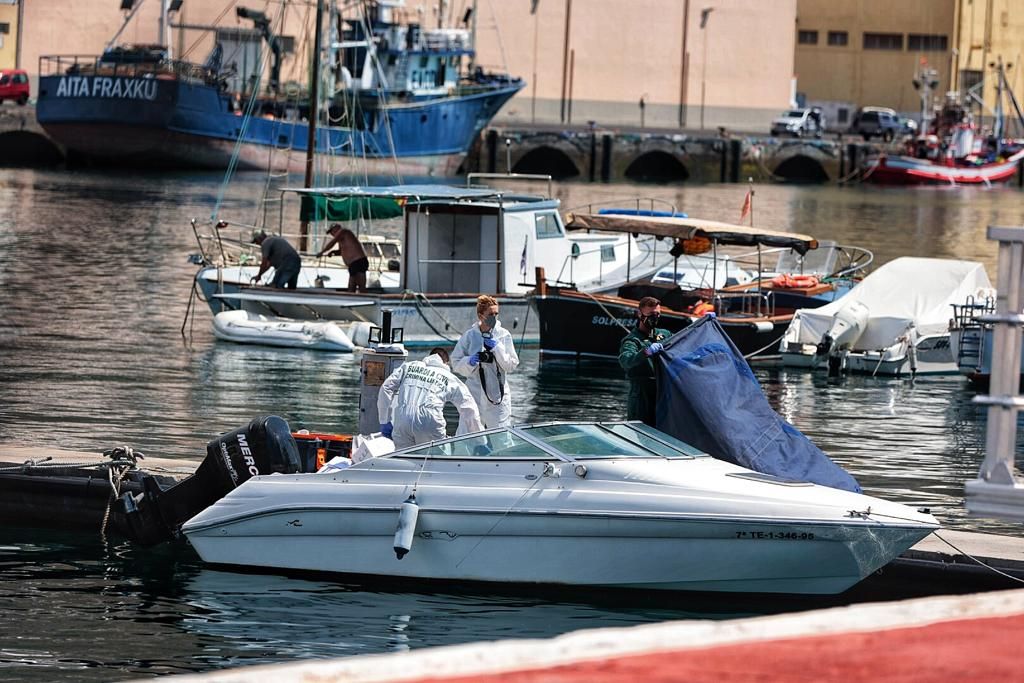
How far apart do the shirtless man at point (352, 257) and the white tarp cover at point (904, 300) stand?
676 centimetres

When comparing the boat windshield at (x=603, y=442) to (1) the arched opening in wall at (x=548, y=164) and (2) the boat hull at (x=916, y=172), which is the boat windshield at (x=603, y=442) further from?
(2) the boat hull at (x=916, y=172)

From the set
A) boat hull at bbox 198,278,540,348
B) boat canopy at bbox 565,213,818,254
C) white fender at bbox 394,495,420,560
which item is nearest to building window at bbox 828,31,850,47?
boat canopy at bbox 565,213,818,254

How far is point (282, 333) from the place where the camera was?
26.6m

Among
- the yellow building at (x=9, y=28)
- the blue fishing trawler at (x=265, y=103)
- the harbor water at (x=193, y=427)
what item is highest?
the yellow building at (x=9, y=28)

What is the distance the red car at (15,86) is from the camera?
73625 millimetres

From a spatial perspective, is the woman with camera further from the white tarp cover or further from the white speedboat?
the white tarp cover

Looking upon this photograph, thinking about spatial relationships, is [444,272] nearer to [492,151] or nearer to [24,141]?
[24,141]

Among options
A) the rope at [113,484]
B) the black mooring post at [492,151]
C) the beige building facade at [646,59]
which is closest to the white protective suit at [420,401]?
the rope at [113,484]

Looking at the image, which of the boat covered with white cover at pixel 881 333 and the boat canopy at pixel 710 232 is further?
the boat covered with white cover at pixel 881 333

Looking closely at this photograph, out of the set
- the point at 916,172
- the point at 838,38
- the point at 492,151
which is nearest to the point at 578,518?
the point at 492,151

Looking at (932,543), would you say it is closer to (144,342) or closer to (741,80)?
(144,342)

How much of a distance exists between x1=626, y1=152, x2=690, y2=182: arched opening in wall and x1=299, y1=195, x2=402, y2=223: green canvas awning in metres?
51.7

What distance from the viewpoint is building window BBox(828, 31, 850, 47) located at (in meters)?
92.9

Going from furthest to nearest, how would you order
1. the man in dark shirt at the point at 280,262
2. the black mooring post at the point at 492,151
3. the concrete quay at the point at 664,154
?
1. the black mooring post at the point at 492,151
2. the concrete quay at the point at 664,154
3. the man in dark shirt at the point at 280,262
